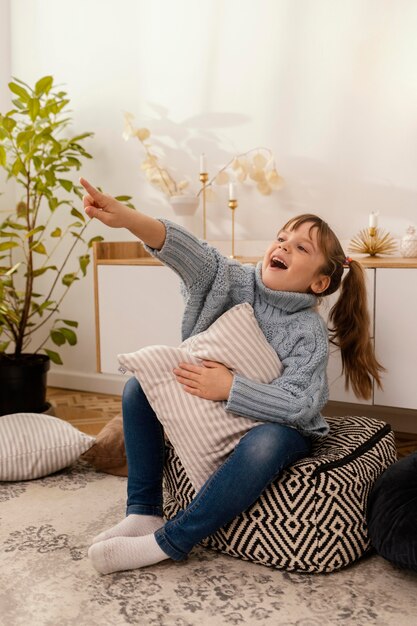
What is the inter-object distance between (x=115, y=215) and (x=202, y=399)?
46 cm

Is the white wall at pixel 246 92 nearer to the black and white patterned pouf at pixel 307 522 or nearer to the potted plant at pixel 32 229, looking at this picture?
the potted plant at pixel 32 229

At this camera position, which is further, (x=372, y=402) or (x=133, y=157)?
(x=133, y=157)

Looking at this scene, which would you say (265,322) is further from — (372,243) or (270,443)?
(372,243)

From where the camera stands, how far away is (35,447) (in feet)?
7.15

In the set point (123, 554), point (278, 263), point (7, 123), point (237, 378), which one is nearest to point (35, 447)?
point (123, 554)

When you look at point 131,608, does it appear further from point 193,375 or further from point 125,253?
point 125,253

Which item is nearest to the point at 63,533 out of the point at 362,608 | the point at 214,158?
the point at 362,608

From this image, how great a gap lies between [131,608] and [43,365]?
163 cm

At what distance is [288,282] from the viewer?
1.79 metres

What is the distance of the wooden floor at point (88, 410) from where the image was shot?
2.69 metres

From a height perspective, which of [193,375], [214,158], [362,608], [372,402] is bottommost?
[362,608]

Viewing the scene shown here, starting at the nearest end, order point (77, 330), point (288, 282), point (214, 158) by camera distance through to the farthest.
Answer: point (288, 282) → point (214, 158) → point (77, 330)

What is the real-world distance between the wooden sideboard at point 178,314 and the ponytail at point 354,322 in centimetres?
25

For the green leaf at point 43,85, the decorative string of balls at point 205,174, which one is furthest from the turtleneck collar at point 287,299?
the green leaf at point 43,85
